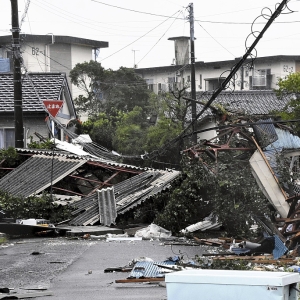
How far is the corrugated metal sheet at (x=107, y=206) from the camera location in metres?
21.9

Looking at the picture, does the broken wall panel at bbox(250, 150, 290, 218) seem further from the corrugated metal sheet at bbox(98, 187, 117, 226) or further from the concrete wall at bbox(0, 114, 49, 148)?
the concrete wall at bbox(0, 114, 49, 148)

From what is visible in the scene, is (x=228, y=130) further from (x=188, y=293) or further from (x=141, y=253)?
(x=188, y=293)

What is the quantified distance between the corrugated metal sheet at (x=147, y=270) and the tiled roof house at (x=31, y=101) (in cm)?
2075

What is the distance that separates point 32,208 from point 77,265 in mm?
8377

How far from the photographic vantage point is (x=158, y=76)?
70.2m

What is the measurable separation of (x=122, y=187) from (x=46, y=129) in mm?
11449

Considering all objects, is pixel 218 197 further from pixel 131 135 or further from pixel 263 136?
pixel 131 135

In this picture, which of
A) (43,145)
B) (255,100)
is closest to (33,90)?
(43,145)

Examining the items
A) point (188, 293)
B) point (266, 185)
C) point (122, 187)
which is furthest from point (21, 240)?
point (188, 293)

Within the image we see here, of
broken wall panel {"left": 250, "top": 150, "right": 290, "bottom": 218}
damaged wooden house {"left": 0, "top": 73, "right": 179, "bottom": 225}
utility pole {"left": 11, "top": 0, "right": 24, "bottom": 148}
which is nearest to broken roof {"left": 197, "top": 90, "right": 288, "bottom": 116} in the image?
damaged wooden house {"left": 0, "top": 73, "right": 179, "bottom": 225}

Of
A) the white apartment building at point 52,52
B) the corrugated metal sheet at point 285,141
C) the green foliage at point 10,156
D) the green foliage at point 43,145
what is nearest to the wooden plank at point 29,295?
the corrugated metal sheet at point 285,141

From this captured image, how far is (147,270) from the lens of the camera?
12.0m

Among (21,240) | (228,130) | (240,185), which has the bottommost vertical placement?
(21,240)

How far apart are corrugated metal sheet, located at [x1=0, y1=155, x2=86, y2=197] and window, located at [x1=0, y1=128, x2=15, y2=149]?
9142mm
